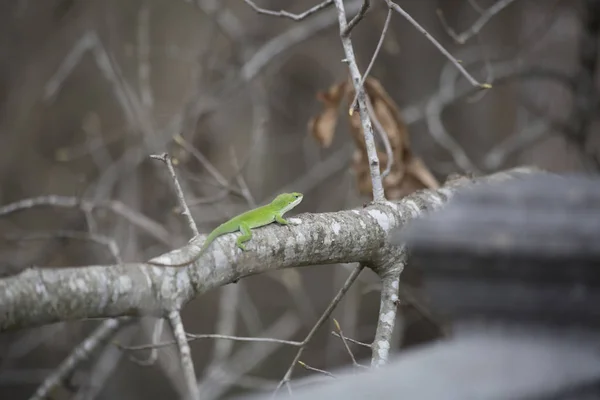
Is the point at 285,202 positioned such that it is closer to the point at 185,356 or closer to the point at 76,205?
the point at 76,205

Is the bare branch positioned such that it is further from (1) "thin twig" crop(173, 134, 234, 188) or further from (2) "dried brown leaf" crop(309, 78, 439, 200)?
(1) "thin twig" crop(173, 134, 234, 188)

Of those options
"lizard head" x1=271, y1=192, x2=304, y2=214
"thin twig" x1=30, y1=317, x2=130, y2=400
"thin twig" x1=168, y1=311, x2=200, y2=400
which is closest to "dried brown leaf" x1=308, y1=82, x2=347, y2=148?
"lizard head" x1=271, y1=192, x2=304, y2=214

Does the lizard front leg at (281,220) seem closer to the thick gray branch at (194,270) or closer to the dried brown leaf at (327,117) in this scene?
the thick gray branch at (194,270)

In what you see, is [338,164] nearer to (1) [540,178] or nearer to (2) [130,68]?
(2) [130,68]

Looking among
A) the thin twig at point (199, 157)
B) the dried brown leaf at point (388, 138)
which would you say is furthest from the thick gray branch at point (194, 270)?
the thin twig at point (199, 157)

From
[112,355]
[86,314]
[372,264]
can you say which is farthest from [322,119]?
[112,355]

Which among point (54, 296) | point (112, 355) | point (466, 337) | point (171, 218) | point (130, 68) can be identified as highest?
point (130, 68)

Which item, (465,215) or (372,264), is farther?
(372,264)
